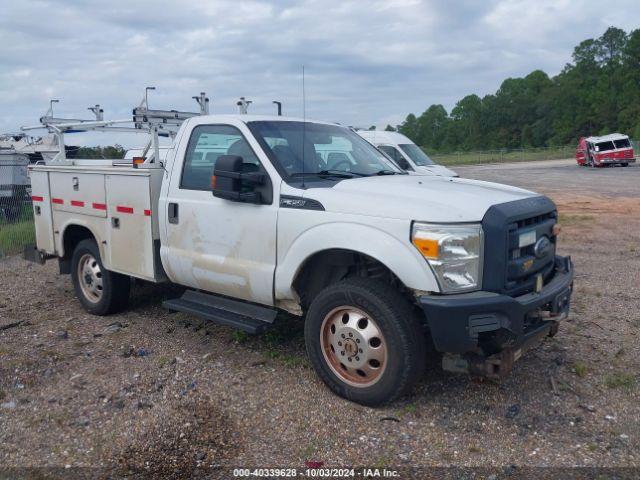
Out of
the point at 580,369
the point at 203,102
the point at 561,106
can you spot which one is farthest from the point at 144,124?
the point at 561,106

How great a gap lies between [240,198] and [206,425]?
170cm

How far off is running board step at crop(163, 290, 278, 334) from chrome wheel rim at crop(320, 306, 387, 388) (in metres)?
0.58

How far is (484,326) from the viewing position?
3.90 metres

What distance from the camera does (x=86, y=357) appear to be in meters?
5.53

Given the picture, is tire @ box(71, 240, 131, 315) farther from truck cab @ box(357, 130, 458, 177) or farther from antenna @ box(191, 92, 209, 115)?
truck cab @ box(357, 130, 458, 177)

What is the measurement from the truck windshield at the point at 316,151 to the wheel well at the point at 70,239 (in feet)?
9.13

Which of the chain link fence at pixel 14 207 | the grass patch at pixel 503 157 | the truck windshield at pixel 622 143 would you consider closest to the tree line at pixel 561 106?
the grass patch at pixel 503 157

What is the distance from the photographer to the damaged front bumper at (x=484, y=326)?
12.7 ft

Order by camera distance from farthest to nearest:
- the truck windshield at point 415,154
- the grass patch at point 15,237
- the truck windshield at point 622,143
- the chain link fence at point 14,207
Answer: the truck windshield at point 622,143 < the truck windshield at point 415,154 < the chain link fence at point 14,207 < the grass patch at point 15,237

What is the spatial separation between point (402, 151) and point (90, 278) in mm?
9244

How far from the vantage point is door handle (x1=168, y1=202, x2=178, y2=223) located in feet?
18.0

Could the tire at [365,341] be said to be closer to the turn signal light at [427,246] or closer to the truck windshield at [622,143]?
the turn signal light at [427,246]

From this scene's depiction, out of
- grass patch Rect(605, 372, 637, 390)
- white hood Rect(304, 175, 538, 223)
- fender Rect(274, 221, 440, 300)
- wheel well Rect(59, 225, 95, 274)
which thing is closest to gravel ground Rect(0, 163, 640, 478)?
grass patch Rect(605, 372, 637, 390)

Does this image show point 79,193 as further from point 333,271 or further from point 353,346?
point 353,346
